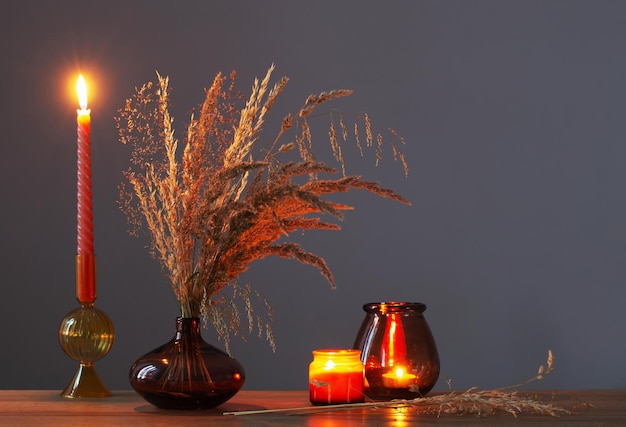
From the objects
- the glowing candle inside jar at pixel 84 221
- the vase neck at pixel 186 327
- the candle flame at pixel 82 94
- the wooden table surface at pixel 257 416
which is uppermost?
the candle flame at pixel 82 94

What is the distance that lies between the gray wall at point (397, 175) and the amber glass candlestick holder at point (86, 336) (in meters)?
1.35

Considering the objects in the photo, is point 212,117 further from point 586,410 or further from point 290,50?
point 290,50

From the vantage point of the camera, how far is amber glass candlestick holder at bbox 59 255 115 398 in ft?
4.40

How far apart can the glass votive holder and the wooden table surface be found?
0.03 m

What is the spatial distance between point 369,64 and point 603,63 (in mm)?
789

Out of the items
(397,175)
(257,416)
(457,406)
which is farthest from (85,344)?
(397,175)

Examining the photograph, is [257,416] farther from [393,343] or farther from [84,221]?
[84,221]

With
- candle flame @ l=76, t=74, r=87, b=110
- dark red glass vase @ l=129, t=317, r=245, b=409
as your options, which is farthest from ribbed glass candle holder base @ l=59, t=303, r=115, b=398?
candle flame @ l=76, t=74, r=87, b=110

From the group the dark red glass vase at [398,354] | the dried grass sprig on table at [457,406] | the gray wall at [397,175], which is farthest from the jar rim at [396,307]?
the gray wall at [397,175]

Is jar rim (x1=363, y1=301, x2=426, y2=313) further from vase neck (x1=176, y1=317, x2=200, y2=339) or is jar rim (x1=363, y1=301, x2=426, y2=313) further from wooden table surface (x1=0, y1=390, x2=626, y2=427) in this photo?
vase neck (x1=176, y1=317, x2=200, y2=339)

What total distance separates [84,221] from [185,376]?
34 centimetres

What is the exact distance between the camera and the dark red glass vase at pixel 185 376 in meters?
1.16

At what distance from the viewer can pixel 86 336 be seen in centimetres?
134

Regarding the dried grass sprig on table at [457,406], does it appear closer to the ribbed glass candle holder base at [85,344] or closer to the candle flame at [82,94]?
the ribbed glass candle holder base at [85,344]
